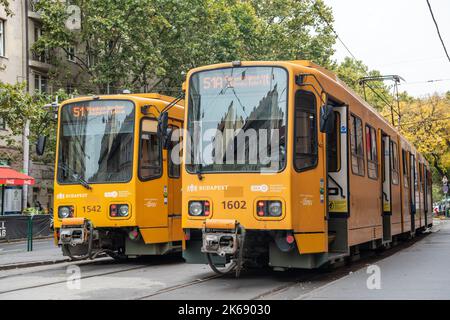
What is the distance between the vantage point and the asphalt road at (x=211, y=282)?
9.76m

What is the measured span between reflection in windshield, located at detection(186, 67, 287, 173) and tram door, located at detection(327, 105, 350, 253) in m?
1.77

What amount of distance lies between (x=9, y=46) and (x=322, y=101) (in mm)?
28034

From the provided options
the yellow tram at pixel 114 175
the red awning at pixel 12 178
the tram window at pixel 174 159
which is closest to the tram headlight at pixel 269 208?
the yellow tram at pixel 114 175

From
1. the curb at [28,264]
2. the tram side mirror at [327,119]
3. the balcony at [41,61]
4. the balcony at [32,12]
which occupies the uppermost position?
the balcony at [32,12]

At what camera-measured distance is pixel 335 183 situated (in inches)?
484

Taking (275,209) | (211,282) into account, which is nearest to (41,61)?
(211,282)

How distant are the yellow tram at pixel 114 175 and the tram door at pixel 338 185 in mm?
3657

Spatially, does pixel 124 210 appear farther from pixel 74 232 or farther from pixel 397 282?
pixel 397 282

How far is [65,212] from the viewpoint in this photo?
1399cm

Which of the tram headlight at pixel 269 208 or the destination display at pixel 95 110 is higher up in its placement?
the destination display at pixel 95 110

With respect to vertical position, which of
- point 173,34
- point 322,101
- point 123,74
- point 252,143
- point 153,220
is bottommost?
point 153,220

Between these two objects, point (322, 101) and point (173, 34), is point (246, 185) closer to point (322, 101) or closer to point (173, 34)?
point (322, 101)

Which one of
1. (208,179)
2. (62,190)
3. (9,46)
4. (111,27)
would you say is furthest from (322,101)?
(9,46)

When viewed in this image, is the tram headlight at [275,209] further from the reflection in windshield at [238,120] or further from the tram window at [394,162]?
the tram window at [394,162]
